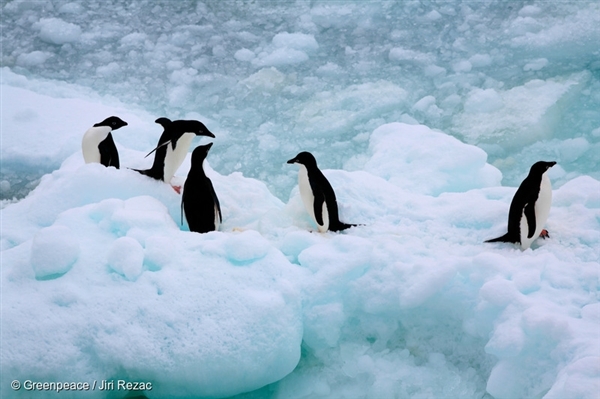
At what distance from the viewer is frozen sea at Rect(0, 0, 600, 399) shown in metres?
2.11

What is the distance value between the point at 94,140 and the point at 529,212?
224cm

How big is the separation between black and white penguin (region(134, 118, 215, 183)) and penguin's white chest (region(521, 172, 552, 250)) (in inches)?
60.0

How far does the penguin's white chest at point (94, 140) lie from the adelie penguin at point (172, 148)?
39cm

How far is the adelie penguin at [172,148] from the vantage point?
3.13m

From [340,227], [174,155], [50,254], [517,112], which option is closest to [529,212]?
[340,227]

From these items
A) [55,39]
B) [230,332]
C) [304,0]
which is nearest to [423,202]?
[230,332]

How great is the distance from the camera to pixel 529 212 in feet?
8.63

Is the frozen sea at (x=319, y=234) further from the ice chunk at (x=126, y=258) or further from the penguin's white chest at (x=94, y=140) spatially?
the penguin's white chest at (x=94, y=140)

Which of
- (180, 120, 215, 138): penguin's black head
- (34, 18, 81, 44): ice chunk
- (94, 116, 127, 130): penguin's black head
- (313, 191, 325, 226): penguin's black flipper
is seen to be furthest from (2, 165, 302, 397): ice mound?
(34, 18, 81, 44): ice chunk

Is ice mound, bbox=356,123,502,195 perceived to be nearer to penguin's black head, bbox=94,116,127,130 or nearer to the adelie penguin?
the adelie penguin

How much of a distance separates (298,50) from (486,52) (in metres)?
1.66

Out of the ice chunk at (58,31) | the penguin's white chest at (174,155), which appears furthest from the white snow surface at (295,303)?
the ice chunk at (58,31)

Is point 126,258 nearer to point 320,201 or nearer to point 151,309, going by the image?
point 151,309

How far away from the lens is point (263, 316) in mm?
2199
